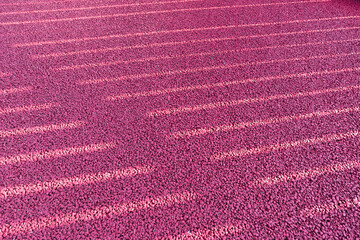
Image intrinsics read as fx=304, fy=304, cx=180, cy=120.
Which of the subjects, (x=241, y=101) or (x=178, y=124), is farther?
(x=241, y=101)

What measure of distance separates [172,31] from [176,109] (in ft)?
3.18

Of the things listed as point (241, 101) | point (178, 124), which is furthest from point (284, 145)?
point (178, 124)

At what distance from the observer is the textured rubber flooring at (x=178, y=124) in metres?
1.45

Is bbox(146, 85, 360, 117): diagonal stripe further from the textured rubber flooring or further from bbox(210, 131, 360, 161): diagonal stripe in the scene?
bbox(210, 131, 360, 161): diagonal stripe

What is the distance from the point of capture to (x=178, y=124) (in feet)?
6.07

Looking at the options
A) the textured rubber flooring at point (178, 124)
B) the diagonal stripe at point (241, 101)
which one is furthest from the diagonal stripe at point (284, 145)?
the diagonal stripe at point (241, 101)

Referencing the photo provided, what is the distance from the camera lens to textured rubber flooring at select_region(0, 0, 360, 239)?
1.45 metres

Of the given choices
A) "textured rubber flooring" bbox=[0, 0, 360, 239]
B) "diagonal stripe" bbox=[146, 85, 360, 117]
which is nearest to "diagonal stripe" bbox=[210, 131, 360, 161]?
"textured rubber flooring" bbox=[0, 0, 360, 239]

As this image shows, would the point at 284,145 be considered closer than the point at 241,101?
Yes

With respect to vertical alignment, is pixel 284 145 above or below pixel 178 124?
below

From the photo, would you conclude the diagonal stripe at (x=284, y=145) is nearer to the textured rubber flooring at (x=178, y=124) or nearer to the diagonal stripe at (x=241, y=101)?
the textured rubber flooring at (x=178, y=124)

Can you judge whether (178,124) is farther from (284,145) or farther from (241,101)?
(284,145)

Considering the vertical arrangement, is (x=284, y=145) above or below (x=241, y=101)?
below

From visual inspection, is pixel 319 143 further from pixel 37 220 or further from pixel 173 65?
pixel 37 220
